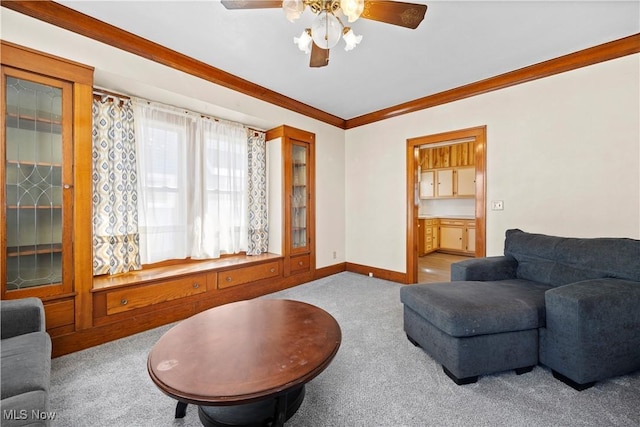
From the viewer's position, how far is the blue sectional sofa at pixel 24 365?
2.96 feet

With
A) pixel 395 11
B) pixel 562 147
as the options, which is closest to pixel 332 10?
pixel 395 11

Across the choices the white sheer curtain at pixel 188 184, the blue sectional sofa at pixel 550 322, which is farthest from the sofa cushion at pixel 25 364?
the blue sectional sofa at pixel 550 322

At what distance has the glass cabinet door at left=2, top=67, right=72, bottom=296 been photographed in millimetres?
1858

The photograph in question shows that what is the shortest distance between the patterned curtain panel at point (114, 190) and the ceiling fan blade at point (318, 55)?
1998mm

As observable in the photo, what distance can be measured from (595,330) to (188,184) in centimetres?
376

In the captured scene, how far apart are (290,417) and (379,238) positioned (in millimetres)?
3140

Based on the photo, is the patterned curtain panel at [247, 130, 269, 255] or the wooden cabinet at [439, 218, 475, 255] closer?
the patterned curtain panel at [247, 130, 269, 255]

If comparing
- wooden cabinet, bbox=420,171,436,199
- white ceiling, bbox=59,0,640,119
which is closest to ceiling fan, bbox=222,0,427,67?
white ceiling, bbox=59,0,640,119

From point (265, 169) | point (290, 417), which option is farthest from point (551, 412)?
point (265, 169)

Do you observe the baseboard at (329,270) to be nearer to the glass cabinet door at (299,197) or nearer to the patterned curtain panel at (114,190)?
the glass cabinet door at (299,197)

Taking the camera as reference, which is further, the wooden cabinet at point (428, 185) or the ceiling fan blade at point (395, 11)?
the wooden cabinet at point (428, 185)

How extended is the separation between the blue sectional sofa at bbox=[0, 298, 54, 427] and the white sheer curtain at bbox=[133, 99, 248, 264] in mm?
1234

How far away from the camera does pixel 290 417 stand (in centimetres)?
138

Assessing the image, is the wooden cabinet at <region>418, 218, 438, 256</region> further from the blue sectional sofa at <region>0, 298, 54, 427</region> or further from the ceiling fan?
the blue sectional sofa at <region>0, 298, 54, 427</region>
